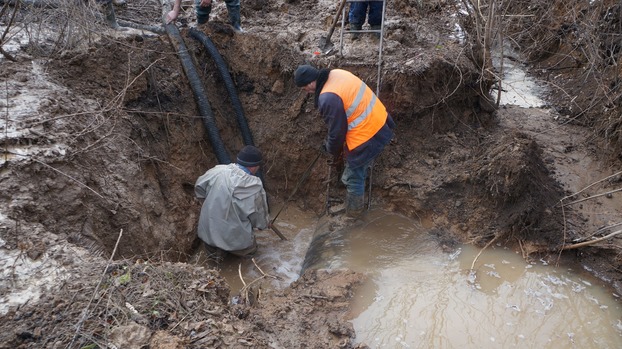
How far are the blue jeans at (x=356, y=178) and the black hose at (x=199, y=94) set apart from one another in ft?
5.40

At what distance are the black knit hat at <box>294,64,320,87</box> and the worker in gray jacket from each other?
0.85 meters

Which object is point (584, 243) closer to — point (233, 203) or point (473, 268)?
point (473, 268)

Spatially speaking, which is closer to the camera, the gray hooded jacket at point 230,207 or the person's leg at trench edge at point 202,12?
the gray hooded jacket at point 230,207

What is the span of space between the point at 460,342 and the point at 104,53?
15.0 feet

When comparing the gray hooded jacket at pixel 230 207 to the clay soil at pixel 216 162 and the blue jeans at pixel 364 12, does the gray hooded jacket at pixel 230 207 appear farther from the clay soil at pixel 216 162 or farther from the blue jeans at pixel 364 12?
the blue jeans at pixel 364 12

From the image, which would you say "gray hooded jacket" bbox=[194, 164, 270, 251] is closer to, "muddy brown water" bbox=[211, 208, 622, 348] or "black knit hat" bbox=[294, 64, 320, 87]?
"muddy brown water" bbox=[211, 208, 622, 348]

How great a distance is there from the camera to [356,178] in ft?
15.4

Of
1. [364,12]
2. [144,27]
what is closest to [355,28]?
[364,12]

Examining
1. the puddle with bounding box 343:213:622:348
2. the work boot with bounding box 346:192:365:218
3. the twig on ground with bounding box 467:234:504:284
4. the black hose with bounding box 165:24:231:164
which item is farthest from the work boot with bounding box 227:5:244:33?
the twig on ground with bounding box 467:234:504:284

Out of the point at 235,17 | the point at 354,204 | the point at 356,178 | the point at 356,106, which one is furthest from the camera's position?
the point at 235,17

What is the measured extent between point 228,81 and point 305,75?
2.01 metres

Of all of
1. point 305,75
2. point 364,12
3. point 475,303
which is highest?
point 364,12

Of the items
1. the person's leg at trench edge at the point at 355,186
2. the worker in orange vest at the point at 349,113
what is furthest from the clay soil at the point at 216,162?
the worker in orange vest at the point at 349,113

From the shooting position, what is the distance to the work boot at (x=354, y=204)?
15.8 feet
